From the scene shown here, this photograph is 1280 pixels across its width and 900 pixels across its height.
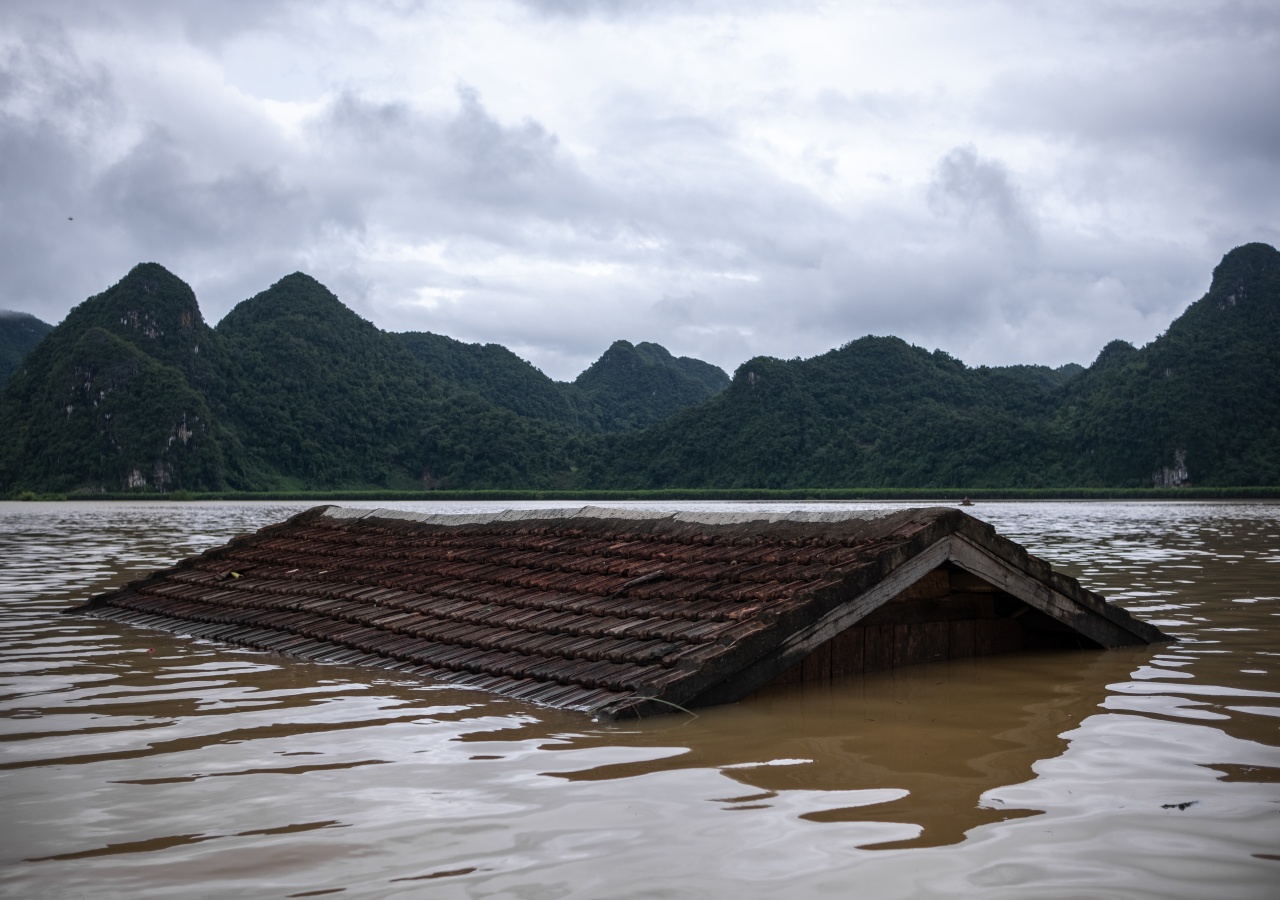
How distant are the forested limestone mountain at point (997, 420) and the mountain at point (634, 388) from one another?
47426mm

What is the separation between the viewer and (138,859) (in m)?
3.40

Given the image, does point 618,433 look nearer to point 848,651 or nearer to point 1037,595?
point 1037,595

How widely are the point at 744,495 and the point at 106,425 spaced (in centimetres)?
5903

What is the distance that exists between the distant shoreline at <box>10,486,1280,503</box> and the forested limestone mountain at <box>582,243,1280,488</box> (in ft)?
18.5

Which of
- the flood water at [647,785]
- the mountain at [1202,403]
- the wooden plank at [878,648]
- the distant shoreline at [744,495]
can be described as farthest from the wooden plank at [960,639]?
the mountain at [1202,403]

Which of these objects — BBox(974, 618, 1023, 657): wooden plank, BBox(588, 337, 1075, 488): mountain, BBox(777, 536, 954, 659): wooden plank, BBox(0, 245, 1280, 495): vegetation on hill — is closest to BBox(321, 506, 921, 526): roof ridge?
BBox(777, 536, 954, 659): wooden plank

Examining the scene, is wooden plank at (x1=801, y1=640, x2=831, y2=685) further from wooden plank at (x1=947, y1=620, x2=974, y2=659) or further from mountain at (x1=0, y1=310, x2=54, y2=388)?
mountain at (x1=0, y1=310, x2=54, y2=388)

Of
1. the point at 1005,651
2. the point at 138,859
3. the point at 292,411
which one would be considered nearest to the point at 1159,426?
the point at 292,411

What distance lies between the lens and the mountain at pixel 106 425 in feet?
331

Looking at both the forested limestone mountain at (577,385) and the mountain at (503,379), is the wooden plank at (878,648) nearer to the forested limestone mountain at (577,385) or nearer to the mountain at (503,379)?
the forested limestone mountain at (577,385)

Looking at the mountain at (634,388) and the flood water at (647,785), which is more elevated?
the mountain at (634,388)

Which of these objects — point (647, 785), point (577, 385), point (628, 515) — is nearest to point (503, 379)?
point (577, 385)

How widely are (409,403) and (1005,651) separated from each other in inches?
5015

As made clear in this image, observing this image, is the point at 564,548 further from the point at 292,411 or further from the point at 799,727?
the point at 292,411
